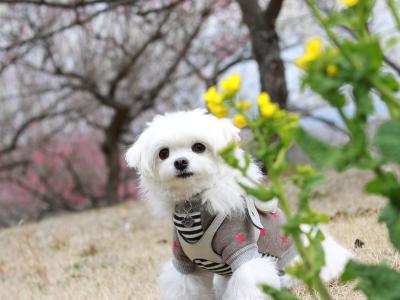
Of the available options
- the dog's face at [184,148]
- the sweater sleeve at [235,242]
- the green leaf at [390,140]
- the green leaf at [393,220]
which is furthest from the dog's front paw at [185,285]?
the green leaf at [390,140]

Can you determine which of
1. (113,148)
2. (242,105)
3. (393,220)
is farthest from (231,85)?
(113,148)

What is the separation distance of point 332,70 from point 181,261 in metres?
1.74

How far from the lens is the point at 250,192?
49.5 inches

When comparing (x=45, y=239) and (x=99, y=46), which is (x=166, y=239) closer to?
(x=45, y=239)

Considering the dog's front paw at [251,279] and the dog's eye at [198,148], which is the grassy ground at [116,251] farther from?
the dog's eye at [198,148]

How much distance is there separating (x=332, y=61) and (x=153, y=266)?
302 centimetres

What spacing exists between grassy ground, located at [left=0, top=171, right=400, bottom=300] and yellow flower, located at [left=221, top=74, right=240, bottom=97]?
4.16 feet

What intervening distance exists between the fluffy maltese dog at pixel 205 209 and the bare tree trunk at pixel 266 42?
12.5 feet

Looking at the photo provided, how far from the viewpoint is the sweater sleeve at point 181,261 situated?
267 cm

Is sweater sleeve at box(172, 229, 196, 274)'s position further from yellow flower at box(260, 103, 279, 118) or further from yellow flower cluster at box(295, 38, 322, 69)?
yellow flower cluster at box(295, 38, 322, 69)

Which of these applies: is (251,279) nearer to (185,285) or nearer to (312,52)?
(185,285)

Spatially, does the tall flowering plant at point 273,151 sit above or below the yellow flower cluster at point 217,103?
below

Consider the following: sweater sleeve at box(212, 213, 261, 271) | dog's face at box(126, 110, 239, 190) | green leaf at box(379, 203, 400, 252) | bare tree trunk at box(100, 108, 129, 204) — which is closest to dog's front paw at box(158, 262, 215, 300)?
sweater sleeve at box(212, 213, 261, 271)

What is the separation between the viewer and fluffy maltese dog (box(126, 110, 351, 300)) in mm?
2420
